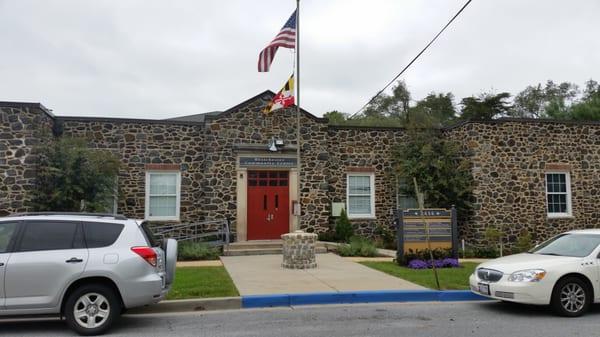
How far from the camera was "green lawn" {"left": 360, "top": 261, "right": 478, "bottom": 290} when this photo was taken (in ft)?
33.7

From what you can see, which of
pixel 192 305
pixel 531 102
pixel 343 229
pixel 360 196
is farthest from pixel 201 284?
pixel 531 102

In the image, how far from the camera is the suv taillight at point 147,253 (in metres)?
7.15

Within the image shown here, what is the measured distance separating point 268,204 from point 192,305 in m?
8.72

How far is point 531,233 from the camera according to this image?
1808 centimetres

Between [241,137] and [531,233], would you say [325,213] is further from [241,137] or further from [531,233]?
[531,233]

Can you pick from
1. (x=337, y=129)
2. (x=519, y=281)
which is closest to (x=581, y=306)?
(x=519, y=281)

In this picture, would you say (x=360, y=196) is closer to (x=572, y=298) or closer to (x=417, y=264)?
(x=417, y=264)

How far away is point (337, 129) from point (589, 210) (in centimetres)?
1026

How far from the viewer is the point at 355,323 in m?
7.57

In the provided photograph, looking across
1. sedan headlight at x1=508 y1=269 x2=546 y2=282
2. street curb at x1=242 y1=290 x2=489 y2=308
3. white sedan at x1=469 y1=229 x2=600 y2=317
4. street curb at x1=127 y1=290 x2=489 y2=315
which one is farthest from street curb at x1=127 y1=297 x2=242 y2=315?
sedan headlight at x1=508 y1=269 x2=546 y2=282

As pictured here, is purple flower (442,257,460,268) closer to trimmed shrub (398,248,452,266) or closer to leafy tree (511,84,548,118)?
trimmed shrub (398,248,452,266)

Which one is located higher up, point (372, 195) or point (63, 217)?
point (372, 195)

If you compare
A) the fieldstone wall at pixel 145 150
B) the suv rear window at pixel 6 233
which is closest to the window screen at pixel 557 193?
the fieldstone wall at pixel 145 150

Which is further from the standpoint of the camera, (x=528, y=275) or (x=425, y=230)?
(x=425, y=230)
